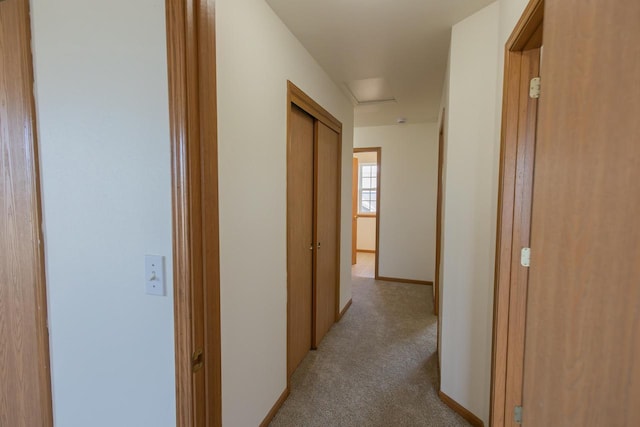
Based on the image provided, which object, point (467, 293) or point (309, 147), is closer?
point (467, 293)

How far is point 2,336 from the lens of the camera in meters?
1.01

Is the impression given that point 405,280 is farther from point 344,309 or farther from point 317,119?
point 317,119

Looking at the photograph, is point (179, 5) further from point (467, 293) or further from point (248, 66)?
point (467, 293)

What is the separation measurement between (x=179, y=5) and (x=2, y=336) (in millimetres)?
1204

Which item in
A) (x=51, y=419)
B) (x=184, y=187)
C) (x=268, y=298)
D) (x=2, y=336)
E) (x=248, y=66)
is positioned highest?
(x=248, y=66)

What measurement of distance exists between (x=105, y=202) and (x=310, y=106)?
1.76 meters

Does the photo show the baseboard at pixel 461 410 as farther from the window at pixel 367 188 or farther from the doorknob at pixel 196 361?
the window at pixel 367 188

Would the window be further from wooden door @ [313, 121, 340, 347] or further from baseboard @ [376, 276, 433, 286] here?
wooden door @ [313, 121, 340, 347]

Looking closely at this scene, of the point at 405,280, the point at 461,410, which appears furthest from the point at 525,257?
the point at 405,280

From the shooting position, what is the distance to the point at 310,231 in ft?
8.44

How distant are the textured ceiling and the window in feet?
13.0

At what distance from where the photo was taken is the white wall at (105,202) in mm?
841

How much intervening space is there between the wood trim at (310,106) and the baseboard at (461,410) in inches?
88.1

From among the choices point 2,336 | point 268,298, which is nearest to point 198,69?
point 2,336
